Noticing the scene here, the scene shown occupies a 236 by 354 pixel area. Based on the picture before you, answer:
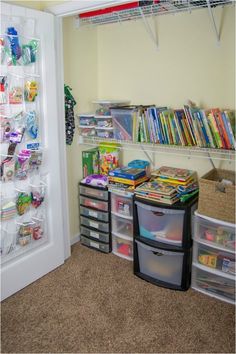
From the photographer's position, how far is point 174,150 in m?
2.41

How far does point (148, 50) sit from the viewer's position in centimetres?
241

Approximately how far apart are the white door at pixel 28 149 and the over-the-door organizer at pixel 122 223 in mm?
443

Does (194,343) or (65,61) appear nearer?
(194,343)

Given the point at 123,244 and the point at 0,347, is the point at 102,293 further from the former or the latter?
the point at 0,347

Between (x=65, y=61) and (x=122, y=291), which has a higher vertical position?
(x=65, y=61)

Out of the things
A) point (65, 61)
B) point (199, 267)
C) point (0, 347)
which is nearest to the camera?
point (0, 347)

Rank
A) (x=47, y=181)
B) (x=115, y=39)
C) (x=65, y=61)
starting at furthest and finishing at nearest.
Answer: (x=115, y=39) < (x=65, y=61) < (x=47, y=181)

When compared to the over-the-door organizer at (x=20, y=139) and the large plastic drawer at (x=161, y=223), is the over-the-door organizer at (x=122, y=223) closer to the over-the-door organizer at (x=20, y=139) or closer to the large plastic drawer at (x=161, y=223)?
the large plastic drawer at (x=161, y=223)

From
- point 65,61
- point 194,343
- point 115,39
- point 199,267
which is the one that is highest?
point 115,39

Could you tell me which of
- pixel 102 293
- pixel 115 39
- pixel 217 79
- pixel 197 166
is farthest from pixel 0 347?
pixel 115 39

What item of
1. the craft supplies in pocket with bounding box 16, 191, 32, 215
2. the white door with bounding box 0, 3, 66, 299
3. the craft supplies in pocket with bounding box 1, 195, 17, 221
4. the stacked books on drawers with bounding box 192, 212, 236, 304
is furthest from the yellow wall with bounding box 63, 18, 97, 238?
the stacked books on drawers with bounding box 192, 212, 236, 304

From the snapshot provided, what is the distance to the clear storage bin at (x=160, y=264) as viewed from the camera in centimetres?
213

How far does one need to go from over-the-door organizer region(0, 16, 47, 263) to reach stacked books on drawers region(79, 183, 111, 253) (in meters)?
0.48

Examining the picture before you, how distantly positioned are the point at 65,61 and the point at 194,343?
82.8 inches
